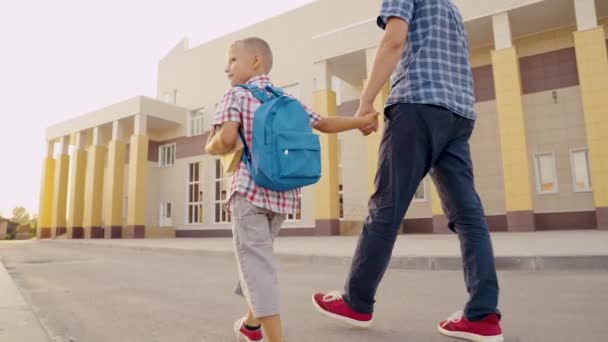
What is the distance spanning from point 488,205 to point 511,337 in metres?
14.4

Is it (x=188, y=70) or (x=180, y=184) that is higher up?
(x=188, y=70)

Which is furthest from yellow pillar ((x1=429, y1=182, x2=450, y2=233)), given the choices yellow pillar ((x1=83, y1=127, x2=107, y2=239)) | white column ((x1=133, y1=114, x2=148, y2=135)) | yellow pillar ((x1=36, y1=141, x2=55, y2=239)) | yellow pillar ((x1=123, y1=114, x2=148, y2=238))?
yellow pillar ((x1=36, y1=141, x2=55, y2=239))

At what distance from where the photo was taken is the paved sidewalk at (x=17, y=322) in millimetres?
1906

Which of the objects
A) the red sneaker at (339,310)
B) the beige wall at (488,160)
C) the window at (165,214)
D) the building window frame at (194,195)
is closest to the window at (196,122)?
the building window frame at (194,195)

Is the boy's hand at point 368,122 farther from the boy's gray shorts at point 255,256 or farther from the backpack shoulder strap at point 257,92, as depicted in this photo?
the boy's gray shorts at point 255,256

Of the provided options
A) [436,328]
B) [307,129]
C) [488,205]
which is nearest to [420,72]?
[307,129]

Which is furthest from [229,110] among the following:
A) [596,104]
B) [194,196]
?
[194,196]

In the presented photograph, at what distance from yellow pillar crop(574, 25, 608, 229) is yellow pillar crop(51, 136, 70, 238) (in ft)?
99.1

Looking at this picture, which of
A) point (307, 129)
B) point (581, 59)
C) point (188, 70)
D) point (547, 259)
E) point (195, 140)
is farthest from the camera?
point (188, 70)

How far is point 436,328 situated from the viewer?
2.21 m

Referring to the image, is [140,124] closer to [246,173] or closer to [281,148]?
[246,173]

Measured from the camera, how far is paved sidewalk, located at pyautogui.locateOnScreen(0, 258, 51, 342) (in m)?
1.91

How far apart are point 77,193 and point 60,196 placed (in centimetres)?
246

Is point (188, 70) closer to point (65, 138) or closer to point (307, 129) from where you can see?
point (65, 138)
